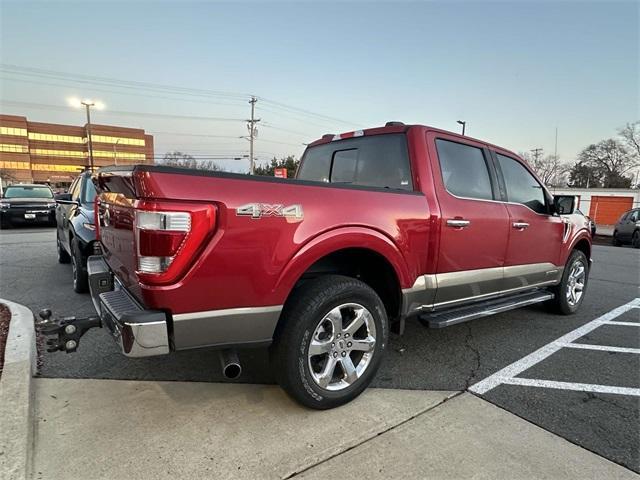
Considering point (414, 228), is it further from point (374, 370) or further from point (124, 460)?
point (124, 460)

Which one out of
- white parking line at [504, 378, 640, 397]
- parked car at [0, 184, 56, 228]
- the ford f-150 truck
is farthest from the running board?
parked car at [0, 184, 56, 228]

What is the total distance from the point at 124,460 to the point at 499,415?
7.65ft

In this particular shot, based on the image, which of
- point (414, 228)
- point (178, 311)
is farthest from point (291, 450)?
point (414, 228)

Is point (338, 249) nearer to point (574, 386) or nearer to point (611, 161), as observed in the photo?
point (574, 386)

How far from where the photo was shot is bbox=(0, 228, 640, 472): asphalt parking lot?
2.73 metres

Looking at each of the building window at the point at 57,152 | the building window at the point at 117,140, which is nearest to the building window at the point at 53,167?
the building window at the point at 57,152

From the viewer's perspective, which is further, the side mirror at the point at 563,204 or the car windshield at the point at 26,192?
the car windshield at the point at 26,192

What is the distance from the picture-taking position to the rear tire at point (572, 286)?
4.98 metres

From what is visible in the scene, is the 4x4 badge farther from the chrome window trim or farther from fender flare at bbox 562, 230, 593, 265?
fender flare at bbox 562, 230, 593, 265

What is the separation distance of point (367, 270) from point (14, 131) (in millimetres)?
108958

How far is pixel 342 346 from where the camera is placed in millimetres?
2738

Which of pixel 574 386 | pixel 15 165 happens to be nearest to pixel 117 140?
pixel 15 165

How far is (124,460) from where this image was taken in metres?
2.18

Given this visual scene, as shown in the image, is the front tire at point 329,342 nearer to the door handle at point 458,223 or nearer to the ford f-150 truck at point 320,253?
the ford f-150 truck at point 320,253
